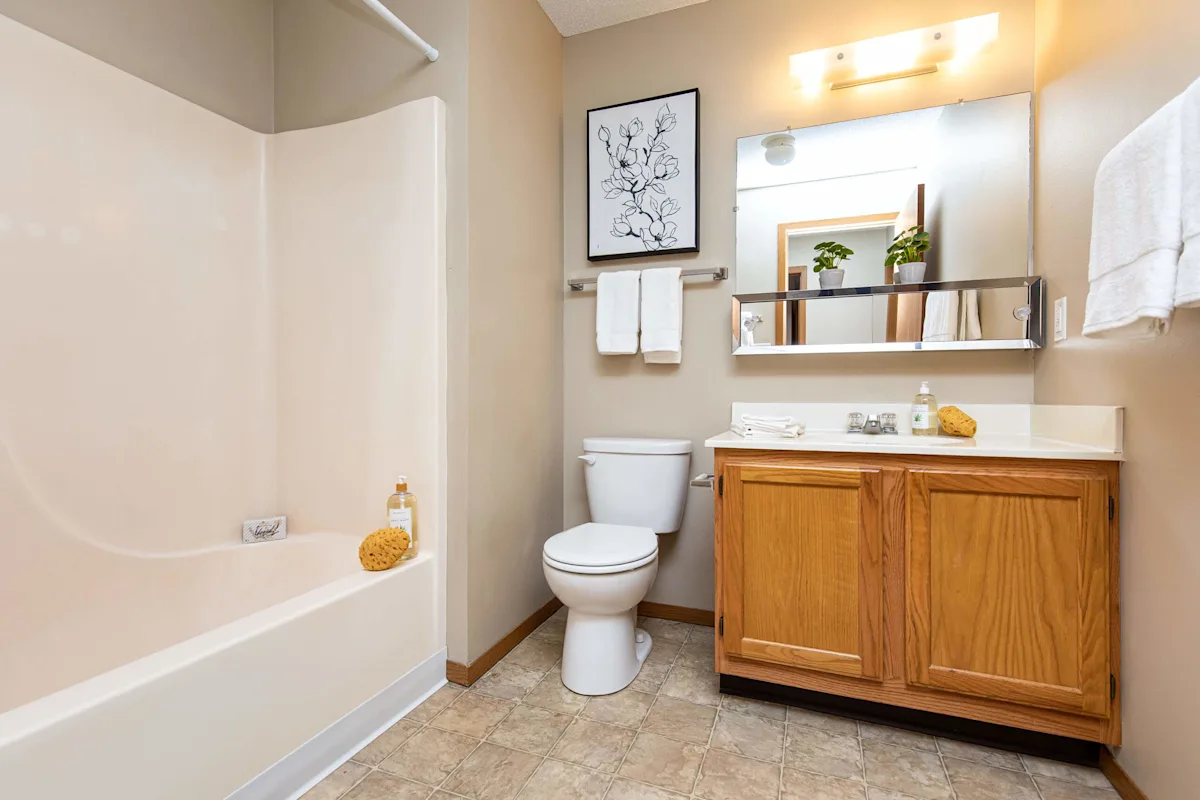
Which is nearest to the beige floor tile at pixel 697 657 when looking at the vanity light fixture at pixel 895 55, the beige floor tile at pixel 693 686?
the beige floor tile at pixel 693 686

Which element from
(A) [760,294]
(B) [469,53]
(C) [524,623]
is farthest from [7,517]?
(A) [760,294]

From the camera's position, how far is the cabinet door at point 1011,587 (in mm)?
1364

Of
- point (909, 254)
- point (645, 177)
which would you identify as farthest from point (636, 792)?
point (645, 177)

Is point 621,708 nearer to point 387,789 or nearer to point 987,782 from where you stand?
point 387,789

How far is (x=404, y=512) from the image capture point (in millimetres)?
1786

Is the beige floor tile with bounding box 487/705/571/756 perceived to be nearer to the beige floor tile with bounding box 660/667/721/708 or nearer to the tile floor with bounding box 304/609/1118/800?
the tile floor with bounding box 304/609/1118/800

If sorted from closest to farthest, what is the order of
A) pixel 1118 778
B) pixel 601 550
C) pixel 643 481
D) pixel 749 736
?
1. pixel 1118 778
2. pixel 749 736
3. pixel 601 550
4. pixel 643 481

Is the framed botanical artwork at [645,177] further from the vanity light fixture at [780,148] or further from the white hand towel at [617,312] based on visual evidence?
the vanity light fixture at [780,148]

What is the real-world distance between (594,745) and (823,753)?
0.60m

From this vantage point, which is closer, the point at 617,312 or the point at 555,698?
the point at 555,698

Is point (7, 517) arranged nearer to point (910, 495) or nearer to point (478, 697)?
point (478, 697)

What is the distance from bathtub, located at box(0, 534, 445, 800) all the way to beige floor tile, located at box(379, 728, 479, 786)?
130mm

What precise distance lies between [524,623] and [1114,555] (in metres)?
1.78

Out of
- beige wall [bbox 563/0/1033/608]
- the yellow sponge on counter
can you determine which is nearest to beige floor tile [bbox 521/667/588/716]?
beige wall [bbox 563/0/1033/608]
